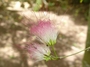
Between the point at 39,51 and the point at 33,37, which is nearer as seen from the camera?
the point at 39,51

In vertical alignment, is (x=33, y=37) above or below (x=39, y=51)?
below

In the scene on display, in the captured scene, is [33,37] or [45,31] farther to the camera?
[33,37]

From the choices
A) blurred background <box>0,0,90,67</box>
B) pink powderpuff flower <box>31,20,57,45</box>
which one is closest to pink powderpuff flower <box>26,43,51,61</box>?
pink powderpuff flower <box>31,20,57,45</box>

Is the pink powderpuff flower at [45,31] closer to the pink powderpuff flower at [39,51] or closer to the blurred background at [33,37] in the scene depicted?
the pink powderpuff flower at [39,51]

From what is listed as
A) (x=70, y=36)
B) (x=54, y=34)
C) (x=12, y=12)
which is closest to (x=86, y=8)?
(x=70, y=36)

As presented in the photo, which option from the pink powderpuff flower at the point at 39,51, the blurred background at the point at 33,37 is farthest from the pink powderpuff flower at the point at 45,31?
the blurred background at the point at 33,37

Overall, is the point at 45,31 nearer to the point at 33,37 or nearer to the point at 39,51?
the point at 39,51

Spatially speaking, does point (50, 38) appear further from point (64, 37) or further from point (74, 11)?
point (74, 11)

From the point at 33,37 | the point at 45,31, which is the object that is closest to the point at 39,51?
the point at 45,31
